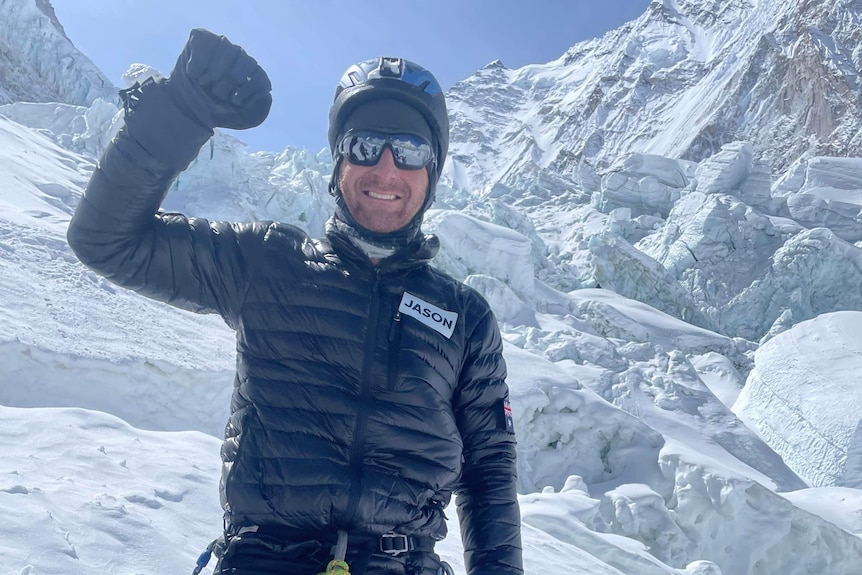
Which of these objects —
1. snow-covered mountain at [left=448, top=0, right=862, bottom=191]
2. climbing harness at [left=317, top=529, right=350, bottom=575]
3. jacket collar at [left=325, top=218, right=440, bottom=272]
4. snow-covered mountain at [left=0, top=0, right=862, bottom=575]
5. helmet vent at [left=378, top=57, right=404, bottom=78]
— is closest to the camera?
climbing harness at [left=317, top=529, right=350, bottom=575]

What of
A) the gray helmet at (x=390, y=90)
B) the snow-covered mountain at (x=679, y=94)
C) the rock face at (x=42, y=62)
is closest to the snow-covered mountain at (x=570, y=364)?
the rock face at (x=42, y=62)

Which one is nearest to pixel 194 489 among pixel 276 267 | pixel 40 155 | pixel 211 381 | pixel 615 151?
pixel 276 267

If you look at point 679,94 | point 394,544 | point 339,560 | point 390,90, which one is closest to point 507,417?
point 394,544

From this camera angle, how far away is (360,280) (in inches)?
67.4

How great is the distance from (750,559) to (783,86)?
6622 centimetres

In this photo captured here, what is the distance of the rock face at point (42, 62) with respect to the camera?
39.7 meters

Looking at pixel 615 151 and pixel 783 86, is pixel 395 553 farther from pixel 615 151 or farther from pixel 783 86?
pixel 615 151

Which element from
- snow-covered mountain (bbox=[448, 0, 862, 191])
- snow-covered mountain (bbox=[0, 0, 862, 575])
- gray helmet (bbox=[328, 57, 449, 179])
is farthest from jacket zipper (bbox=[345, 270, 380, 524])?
snow-covered mountain (bbox=[448, 0, 862, 191])

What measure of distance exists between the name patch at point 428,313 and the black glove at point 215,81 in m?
0.56

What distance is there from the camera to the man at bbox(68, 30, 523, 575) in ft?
4.91

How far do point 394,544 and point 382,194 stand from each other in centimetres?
83

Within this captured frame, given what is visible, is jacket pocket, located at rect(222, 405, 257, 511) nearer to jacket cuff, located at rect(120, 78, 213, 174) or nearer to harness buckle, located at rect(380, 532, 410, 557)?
harness buckle, located at rect(380, 532, 410, 557)

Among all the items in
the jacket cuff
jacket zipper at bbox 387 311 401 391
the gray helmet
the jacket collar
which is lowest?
jacket zipper at bbox 387 311 401 391

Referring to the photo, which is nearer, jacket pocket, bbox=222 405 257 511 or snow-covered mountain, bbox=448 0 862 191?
jacket pocket, bbox=222 405 257 511
